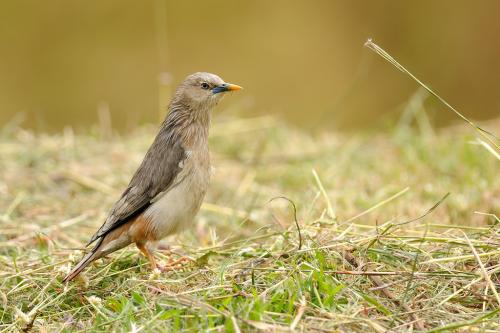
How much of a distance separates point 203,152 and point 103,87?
8.07 meters

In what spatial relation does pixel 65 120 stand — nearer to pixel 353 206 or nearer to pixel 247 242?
pixel 353 206

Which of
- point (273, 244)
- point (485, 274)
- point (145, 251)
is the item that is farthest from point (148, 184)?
point (485, 274)

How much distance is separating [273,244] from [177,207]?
605 mm

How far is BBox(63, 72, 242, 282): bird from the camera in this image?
16.7ft

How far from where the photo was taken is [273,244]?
4.95 meters

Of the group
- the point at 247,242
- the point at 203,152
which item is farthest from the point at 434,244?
the point at 203,152

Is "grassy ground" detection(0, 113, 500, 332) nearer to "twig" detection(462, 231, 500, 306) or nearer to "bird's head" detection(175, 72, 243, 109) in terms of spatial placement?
"twig" detection(462, 231, 500, 306)

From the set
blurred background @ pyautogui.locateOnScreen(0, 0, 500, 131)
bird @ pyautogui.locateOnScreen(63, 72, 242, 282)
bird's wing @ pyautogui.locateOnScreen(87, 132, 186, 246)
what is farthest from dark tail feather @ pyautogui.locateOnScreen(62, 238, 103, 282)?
blurred background @ pyautogui.locateOnScreen(0, 0, 500, 131)

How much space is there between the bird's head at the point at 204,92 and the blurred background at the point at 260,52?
22.4 feet

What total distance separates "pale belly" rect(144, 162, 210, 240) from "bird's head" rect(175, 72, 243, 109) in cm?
57

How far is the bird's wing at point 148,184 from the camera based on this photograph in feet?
16.9

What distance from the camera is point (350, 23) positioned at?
14.0m

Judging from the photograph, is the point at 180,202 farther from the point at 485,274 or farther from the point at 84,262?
the point at 485,274

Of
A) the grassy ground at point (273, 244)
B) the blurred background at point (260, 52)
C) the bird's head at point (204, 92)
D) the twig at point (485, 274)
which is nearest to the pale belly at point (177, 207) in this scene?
the grassy ground at point (273, 244)
